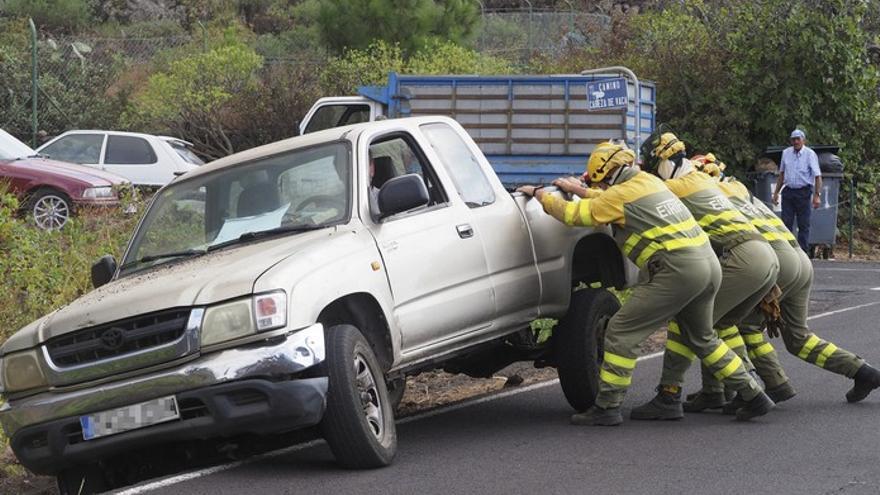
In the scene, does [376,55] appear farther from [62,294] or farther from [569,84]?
[62,294]

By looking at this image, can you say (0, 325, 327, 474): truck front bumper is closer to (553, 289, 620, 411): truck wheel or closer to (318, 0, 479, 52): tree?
(553, 289, 620, 411): truck wheel

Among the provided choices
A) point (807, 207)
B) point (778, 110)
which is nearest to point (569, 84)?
point (807, 207)

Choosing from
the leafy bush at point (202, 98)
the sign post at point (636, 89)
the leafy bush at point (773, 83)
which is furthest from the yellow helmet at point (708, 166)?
the leafy bush at point (202, 98)

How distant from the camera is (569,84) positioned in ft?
69.8

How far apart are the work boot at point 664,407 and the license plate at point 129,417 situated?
3.19m

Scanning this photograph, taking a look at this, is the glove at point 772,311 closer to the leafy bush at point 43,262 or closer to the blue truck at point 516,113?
the leafy bush at point 43,262

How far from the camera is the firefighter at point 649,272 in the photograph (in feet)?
28.1

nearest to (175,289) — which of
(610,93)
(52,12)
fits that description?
(610,93)

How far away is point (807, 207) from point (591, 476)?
14.1 m

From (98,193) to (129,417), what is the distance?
10.6m

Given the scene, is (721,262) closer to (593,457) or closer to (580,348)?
(580,348)

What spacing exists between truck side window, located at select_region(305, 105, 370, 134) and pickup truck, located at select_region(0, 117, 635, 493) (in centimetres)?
1237

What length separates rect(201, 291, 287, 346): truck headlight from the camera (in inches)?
273

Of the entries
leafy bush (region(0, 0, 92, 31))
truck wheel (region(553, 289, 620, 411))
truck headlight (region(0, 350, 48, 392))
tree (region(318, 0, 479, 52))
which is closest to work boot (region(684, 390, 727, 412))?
truck wheel (region(553, 289, 620, 411))
